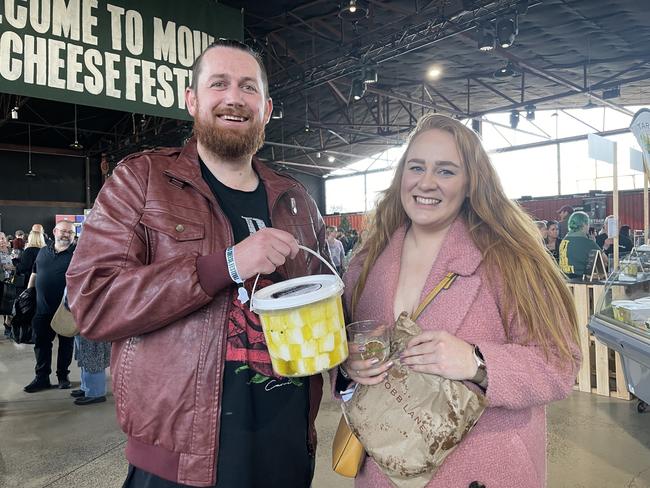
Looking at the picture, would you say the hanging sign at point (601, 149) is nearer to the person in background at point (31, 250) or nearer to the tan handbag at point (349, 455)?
the tan handbag at point (349, 455)

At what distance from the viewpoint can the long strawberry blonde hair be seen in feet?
3.94

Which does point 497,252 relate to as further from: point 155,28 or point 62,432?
point 62,432

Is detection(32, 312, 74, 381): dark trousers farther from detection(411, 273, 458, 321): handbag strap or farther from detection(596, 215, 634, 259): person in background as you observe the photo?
detection(596, 215, 634, 259): person in background

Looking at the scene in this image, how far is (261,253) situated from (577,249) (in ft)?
15.0

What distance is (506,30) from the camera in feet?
20.9

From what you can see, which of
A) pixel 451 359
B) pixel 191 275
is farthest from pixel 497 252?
pixel 191 275

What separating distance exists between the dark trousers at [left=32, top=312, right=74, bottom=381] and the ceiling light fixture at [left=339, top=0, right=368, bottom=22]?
5044mm

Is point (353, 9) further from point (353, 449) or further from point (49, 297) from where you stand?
point (353, 449)

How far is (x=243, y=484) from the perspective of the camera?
120 centimetres

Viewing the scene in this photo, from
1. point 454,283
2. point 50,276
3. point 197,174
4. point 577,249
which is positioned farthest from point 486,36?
point 197,174

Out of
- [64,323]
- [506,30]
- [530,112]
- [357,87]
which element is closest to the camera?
[64,323]

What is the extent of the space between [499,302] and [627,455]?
8.80ft

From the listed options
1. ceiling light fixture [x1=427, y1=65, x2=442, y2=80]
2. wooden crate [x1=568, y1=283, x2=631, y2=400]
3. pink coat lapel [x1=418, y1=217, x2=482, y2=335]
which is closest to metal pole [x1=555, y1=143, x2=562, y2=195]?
ceiling light fixture [x1=427, y1=65, x2=442, y2=80]

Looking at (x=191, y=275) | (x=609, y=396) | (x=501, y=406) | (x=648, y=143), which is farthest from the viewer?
(x=609, y=396)
